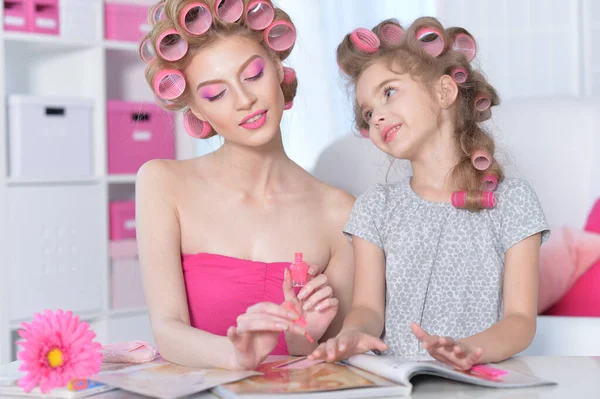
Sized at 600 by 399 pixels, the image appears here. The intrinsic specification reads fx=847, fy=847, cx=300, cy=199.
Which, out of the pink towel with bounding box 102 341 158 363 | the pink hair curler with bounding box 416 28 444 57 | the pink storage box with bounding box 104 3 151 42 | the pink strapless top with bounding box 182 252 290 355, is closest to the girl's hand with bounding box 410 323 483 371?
the pink towel with bounding box 102 341 158 363

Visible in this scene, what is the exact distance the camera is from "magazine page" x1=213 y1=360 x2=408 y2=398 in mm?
993

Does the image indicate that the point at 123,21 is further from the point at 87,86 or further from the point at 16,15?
the point at 16,15

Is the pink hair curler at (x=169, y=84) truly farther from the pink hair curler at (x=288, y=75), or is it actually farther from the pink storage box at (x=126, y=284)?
the pink storage box at (x=126, y=284)

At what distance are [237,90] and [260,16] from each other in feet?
0.60

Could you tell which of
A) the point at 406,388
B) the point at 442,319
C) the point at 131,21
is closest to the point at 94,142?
the point at 131,21

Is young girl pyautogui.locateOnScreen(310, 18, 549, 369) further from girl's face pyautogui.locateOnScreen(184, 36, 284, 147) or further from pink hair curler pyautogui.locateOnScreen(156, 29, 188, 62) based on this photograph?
→ pink hair curler pyautogui.locateOnScreen(156, 29, 188, 62)

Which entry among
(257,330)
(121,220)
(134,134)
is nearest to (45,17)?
(134,134)

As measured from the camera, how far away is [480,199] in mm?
1500

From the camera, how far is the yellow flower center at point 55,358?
96 cm

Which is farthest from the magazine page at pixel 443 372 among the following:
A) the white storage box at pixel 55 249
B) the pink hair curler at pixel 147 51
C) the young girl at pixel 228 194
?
the white storage box at pixel 55 249

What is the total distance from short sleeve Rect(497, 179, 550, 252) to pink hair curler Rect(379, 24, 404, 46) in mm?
354

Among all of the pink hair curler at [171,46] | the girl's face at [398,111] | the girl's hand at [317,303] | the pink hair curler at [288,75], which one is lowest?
the girl's hand at [317,303]

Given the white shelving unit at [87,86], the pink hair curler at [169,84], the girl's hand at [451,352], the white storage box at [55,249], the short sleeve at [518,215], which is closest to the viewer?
the girl's hand at [451,352]

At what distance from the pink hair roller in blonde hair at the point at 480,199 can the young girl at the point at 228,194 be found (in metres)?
0.27
